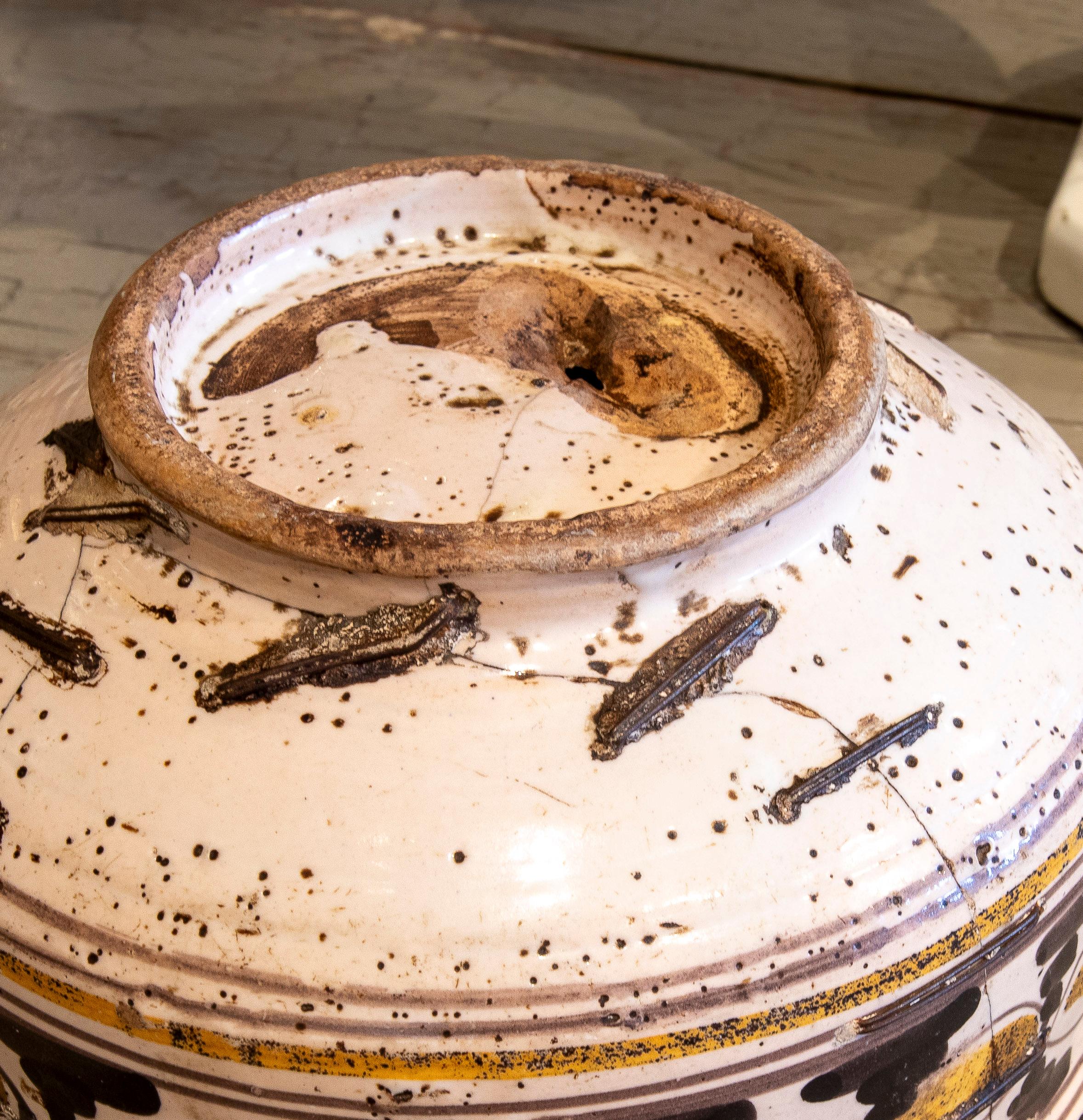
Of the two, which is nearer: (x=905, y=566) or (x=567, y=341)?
(x=905, y=566)

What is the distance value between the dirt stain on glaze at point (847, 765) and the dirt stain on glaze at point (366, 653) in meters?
0.23

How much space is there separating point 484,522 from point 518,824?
187 millimetres

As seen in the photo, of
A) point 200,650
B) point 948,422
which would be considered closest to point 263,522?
point 200,650

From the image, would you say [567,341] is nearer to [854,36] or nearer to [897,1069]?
[897,1069]

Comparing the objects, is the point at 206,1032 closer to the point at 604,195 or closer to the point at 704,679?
the point at 704,679

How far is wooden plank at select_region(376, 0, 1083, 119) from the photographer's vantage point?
10.9ft

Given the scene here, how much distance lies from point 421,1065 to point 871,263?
232 cm

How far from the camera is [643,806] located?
782mm

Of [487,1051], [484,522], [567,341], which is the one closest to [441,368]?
[567,341]

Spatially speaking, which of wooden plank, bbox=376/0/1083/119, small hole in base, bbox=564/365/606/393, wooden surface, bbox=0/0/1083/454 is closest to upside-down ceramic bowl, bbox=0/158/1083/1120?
small hole in base, bbox=564/365/606/393

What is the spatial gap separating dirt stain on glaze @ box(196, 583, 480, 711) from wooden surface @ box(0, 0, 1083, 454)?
5.49 feet

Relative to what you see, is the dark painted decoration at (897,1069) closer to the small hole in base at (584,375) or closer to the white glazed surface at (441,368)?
the white glazed surface at (441,368)

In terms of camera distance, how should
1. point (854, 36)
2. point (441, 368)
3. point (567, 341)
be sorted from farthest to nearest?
point (854, 36), point (567, 341), point (441, 368)

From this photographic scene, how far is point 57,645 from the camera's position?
0.88 m
